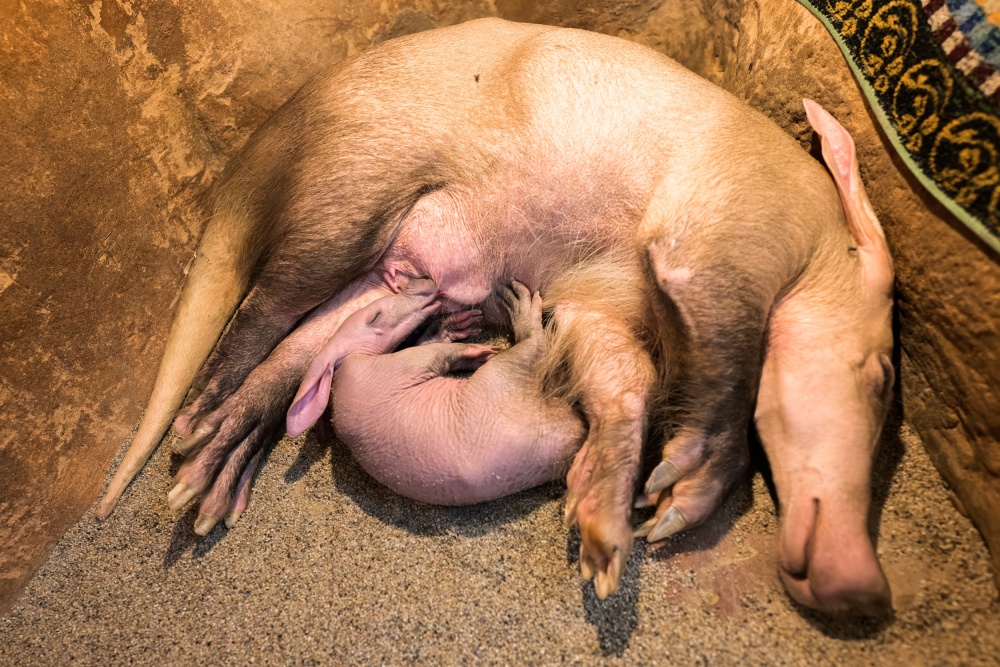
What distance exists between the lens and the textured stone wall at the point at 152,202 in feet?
6.16

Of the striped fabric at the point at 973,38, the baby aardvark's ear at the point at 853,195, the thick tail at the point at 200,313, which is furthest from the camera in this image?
the thick tail at the point at 200,313

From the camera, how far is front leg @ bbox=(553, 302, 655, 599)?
1.85 metres

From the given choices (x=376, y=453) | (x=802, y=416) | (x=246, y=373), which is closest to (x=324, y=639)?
(x=376, y=453)

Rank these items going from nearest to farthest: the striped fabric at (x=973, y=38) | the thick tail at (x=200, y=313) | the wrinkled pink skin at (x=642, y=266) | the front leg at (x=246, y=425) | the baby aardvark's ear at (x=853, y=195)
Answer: the striped fabric at (x=973, y=38) < the wrinkled pink skin at (x=642, y=266) < the baby aardvark's ear at (x=853, y=195) < the front leg at (x=246, y=425) < the thick tail at (x=200, y=313)

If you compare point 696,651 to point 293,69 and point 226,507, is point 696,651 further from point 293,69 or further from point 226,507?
point 293,69

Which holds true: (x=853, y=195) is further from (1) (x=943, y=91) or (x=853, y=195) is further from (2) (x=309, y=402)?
(2) (x=309, y=402)

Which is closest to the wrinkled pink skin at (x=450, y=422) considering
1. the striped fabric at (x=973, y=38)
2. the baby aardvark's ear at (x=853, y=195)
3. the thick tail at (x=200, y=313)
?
the thick tail at (x=200, y=313)

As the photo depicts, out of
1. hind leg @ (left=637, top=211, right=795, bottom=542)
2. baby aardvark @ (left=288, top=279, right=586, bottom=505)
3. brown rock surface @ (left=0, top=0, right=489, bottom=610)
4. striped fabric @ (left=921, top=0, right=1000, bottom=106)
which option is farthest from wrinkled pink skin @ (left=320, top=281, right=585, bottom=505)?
striped fabric @ (left=921, top=0, right=1000, bottom=106)

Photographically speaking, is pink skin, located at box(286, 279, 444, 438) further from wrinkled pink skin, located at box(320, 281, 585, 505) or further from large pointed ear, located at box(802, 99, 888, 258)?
large pointed ear, located at box(802, 99, 888, 258)

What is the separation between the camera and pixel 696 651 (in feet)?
5.83

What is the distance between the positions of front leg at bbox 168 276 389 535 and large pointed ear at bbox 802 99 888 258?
5.33 ft

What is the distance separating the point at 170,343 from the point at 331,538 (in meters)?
0.99

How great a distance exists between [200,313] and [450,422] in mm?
1088

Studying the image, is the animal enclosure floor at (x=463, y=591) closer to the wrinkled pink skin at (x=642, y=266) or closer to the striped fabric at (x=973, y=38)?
the wrinkled pink skin at (x=642, y=266)
